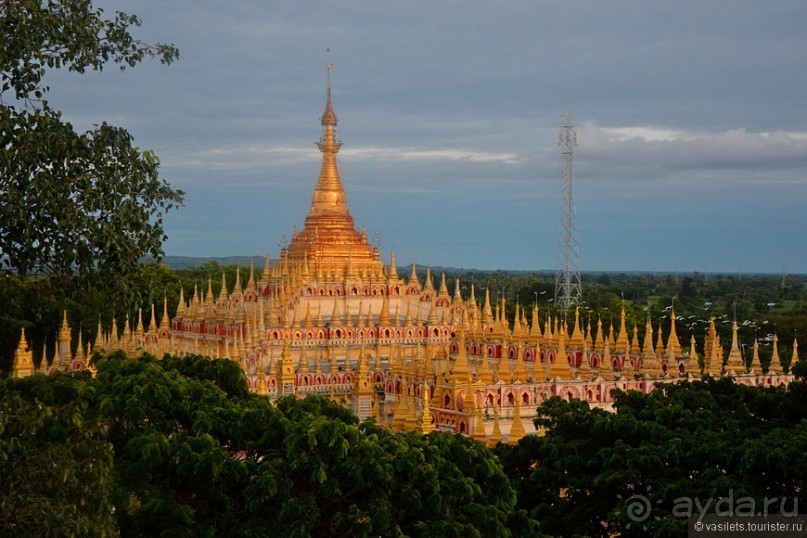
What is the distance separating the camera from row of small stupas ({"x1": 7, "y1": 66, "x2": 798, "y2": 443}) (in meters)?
29.6

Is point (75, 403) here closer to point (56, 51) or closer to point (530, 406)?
point (56, 51)

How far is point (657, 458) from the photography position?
20.3m

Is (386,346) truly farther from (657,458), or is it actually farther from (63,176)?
(63,176)

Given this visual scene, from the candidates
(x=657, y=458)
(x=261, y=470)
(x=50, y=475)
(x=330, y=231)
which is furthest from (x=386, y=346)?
(x=50, y=475)

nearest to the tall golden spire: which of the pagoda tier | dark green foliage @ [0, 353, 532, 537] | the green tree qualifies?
the pagoda tier

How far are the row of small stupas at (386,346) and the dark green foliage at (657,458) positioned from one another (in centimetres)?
240

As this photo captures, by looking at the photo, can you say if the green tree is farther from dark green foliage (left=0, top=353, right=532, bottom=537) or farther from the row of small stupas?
the row of small stupas

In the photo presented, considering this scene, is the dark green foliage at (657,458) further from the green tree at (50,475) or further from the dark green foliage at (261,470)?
the green tree at (50,475)

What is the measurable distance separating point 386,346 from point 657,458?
79.9 ft

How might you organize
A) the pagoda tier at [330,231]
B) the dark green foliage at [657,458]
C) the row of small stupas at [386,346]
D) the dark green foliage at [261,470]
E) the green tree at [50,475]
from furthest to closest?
the pagoda tier at [330,231] → the row of small stupas at [386,346] → the dark green foliage at [657,458] → the dark green foliage at [261,470] → the green tree at [50,475]

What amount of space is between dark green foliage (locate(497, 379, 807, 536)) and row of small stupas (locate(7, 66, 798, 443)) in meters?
2.40

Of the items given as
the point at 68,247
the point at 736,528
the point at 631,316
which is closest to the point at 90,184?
the point at 68,247

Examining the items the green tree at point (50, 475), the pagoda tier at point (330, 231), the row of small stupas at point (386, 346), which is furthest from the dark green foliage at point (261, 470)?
the pagoda tier at point (330, 231)

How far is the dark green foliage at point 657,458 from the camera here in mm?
19344
